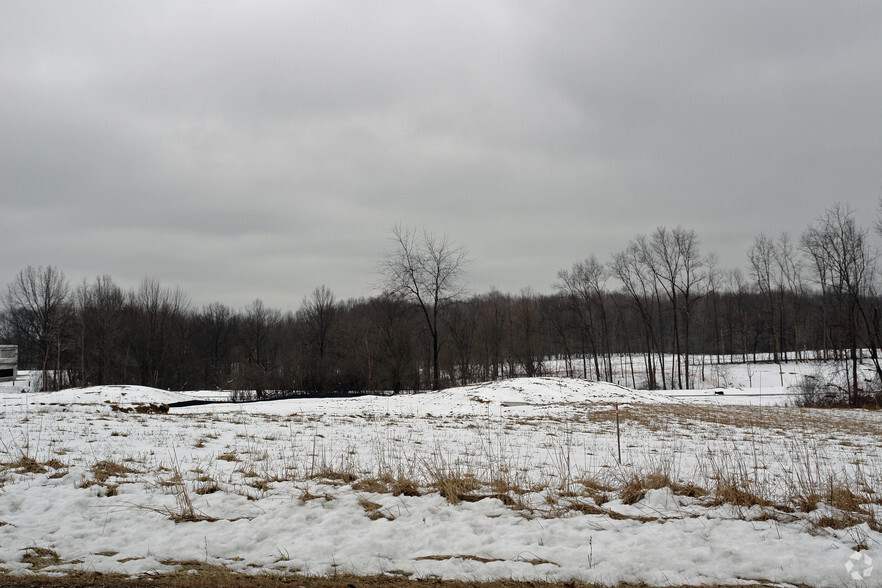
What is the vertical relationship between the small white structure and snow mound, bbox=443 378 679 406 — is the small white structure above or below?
above

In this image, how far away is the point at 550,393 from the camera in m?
27.7

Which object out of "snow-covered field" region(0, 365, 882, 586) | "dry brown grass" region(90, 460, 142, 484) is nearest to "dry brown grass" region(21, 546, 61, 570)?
"snow-covered field" region(0, 365, 882, 586)

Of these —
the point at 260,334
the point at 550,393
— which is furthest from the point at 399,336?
the point at 260,334

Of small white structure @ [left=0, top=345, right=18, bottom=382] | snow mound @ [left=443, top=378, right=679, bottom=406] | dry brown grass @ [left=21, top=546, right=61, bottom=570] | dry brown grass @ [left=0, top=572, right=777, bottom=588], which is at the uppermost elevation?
small white structure @ [left=0, top=345, right=18, bottom=382]

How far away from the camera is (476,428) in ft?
Result: 48.0

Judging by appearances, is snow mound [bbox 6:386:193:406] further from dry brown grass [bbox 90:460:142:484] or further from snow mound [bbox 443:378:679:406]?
dry brown grass [bbox 90:460:142:484]

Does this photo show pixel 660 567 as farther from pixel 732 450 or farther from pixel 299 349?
pixel 299 349

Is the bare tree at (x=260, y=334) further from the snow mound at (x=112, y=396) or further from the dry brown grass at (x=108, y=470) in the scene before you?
the dry brown grass at (x=108, y=470)

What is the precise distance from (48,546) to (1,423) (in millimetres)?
7924

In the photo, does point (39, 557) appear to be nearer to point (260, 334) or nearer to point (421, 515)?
point (421, 515)

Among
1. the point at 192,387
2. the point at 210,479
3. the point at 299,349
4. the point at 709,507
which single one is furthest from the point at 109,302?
the point at 709,507

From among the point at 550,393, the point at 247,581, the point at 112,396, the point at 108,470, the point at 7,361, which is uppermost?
the point at 7,361

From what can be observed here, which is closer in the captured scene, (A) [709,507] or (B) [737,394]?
(A) [709,507]

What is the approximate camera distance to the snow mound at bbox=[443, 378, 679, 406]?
26125 millimetres
